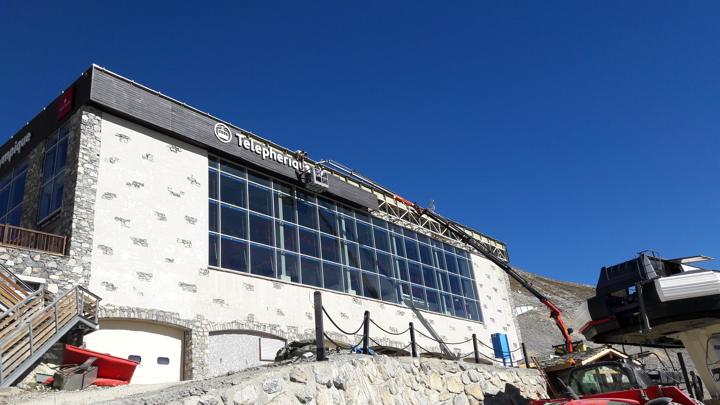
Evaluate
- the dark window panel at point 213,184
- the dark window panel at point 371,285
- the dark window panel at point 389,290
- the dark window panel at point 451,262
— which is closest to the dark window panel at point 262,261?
the dark window panel at point 213,184

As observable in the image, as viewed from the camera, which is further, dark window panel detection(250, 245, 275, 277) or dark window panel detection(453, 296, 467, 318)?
dark window panel detection(453, 296, 467, 318)

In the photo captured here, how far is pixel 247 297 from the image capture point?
20.9m

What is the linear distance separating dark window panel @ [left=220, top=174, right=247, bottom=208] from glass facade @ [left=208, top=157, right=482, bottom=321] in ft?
0.05

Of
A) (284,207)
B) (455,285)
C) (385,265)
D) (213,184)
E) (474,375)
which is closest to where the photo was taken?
(474,375)

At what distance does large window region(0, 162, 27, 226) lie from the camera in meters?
21.7

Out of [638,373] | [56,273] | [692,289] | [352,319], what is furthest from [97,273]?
[692,289]

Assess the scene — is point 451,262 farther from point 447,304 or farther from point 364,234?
point 364,234

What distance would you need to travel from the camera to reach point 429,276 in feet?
101

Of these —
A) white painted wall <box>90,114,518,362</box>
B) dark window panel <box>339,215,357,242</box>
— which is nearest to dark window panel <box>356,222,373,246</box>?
dark window panel <box>339,215,357,242</box>

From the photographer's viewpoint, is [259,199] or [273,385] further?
[259,199]

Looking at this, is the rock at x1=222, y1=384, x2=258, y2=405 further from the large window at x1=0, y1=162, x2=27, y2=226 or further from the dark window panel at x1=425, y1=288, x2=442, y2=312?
the dark window panel at x1=425, y1=288, x2=442, y2=312

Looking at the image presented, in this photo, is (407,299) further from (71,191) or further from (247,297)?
(71,191)

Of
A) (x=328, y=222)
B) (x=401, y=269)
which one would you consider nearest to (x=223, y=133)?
(x=328, y=222)

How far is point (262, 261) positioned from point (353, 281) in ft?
17.0
